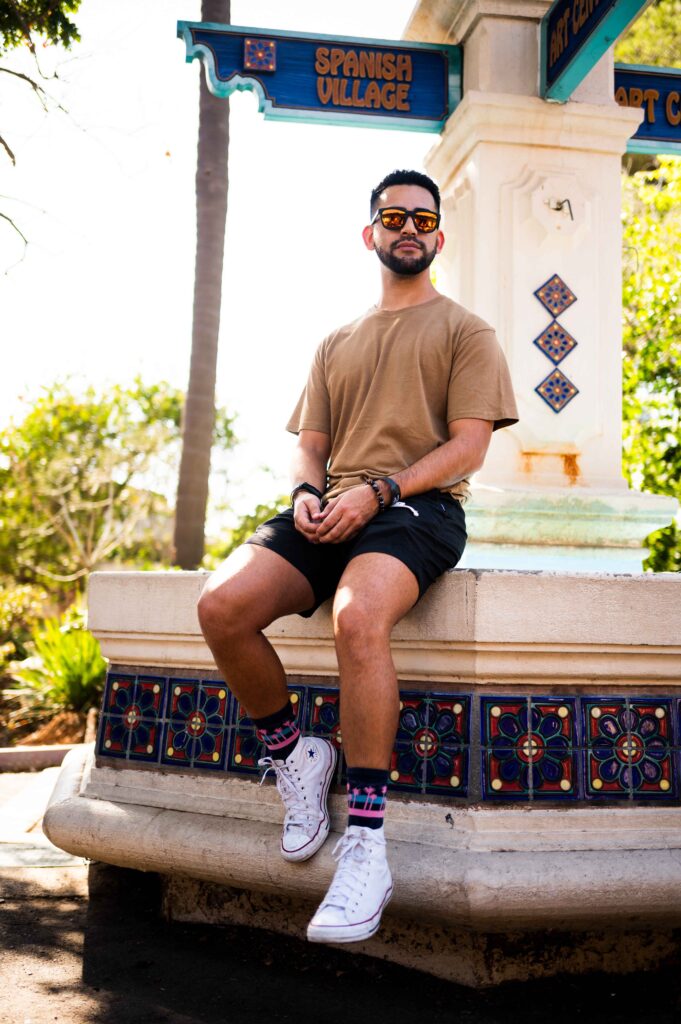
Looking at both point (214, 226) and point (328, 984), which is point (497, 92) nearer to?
point (328, 984)

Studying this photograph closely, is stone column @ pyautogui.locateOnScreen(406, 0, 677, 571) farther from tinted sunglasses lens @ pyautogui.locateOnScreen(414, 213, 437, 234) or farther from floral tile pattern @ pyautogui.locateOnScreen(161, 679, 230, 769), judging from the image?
floral tile pattern @ pyautogui.locateOnScreen(161, 679, 230, 769)

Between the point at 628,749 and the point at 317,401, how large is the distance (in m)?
1.42

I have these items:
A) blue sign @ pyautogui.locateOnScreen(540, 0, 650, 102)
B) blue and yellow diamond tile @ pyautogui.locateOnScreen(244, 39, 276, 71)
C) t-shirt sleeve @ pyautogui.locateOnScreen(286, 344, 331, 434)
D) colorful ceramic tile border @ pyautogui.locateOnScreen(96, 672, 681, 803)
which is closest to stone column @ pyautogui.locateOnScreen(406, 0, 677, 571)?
blue sign @ pyautogui.locateOnScreen(540, 0, 650, 102)

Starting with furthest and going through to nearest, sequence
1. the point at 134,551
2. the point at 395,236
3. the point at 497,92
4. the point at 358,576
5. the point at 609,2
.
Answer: the point at 134,551 → the point at 497,92 → the point at 609,2 → the point at 395,236 → the point at 358,576

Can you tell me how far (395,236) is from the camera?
10.3 feet

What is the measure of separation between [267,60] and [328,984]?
13.6ft

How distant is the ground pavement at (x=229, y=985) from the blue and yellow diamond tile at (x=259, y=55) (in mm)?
3847

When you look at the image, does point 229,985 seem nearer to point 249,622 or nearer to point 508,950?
point 508,950

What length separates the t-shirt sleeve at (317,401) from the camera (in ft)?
10.4

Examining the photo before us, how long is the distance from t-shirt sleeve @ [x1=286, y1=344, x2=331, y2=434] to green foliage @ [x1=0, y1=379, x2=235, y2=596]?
13.8 meters

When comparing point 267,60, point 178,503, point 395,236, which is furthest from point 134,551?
point 395,236

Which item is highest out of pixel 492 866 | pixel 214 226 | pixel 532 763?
pixel 214 226

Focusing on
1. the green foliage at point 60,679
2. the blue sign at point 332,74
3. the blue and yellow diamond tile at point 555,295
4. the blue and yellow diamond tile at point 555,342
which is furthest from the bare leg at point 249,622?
the green foliage at point 60,679

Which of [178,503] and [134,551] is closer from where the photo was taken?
[178,503]
